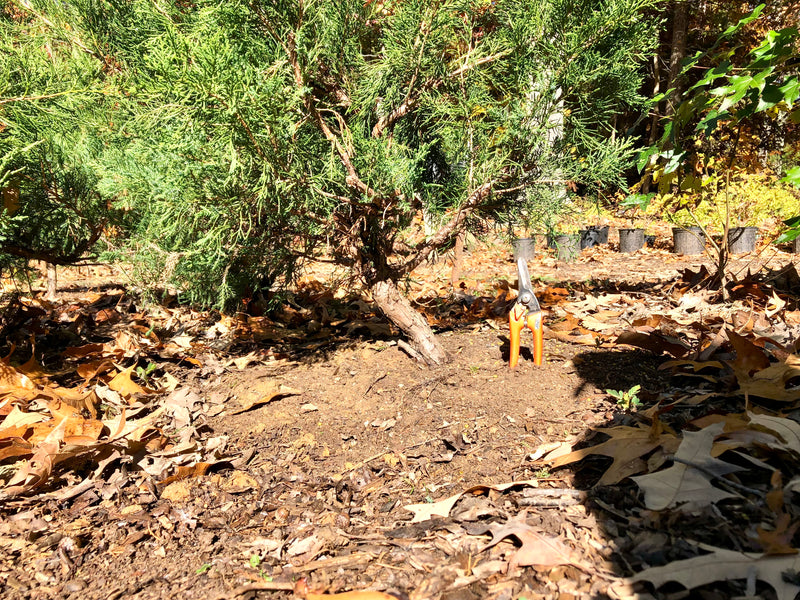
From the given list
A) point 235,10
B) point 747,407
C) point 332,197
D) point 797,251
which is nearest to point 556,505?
point 747,407

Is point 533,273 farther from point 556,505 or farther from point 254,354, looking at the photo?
point 556,505

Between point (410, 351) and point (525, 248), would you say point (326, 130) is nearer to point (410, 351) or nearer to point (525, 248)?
point (410, 351)

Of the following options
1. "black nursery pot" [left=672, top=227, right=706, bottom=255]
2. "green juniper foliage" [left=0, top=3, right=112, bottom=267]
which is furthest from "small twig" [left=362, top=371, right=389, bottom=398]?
"black nursery pot" [left=672, top=227, right=706, bottom=255]

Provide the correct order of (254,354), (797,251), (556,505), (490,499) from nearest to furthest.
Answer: (556,505)
(490,499)
(254,354)
(797,251)

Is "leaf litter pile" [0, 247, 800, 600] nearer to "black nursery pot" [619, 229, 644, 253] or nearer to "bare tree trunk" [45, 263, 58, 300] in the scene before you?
"bare tree trunk" [45, 263, 58, 300]

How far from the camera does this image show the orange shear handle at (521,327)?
2.72 metres

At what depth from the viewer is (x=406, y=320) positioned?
2.95 meters

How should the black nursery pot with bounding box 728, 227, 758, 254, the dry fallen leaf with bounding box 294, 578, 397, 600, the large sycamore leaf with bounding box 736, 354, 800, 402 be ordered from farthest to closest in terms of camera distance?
the black nursery pot with bounding box 728, 227, 758, 254 < the large sycamore leaf with bounding box 736, 354, 800, 402 < the dry fallen leaf with bounding box 294, 578, 397, 600

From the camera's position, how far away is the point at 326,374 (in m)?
3.01

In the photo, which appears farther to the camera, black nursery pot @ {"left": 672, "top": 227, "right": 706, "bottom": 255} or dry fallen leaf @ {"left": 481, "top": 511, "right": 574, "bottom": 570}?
black nursery pot @ {"left": 672, "top": 227, "right": 706, "bottom": 255}

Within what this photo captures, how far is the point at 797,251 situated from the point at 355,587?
25.7 ft

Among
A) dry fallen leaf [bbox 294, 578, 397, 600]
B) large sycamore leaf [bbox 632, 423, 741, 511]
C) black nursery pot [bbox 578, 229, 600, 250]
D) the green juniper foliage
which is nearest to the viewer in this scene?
dry fallen leaf [bbox 294, 578, 397, 600]

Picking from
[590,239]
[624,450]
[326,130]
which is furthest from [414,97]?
[590,239]

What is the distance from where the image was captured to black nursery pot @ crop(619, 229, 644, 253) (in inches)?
324
